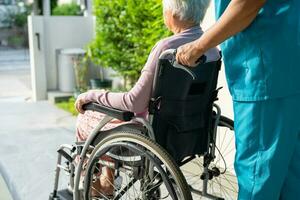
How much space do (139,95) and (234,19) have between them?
0.65 m

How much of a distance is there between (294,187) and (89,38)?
5540 millimetres

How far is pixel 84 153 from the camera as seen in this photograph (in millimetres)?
2275

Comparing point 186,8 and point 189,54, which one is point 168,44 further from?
point 189,54

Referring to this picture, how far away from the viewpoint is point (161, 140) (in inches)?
82.7

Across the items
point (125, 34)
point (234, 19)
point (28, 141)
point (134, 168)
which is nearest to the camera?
point (234, 19)

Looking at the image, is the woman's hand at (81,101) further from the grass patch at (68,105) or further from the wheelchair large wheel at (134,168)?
the grass patch at (68,105)

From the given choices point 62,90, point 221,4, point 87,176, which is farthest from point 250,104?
point 62,90

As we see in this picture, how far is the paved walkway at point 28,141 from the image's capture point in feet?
11.0

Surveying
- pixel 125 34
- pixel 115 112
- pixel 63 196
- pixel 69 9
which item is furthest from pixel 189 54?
pixel 69 9

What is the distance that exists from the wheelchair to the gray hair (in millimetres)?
233

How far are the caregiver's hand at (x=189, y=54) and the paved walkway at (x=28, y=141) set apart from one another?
70.9 inches

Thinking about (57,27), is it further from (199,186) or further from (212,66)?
(212,66)

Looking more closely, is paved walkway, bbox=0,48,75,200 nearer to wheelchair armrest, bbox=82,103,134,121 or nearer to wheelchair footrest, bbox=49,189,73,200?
wheelchair footrest, bbox=49,189,73,200

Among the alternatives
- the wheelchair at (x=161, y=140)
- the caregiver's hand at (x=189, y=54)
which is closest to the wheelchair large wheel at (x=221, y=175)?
the wheelchair at (x=161, y=140)
